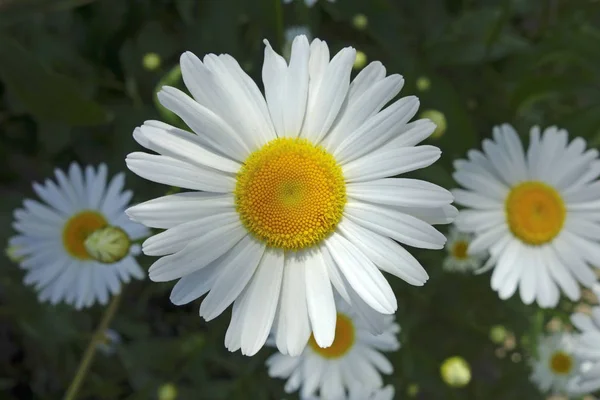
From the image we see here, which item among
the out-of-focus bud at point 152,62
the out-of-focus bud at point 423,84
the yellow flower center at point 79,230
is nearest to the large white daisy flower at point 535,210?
the out-of-focus bud at point 423,84

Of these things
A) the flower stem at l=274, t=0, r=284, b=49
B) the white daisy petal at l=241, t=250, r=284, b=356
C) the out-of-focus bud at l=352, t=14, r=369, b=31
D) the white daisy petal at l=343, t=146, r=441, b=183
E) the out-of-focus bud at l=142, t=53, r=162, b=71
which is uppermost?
the out-of-focus bud at l=352, t=14, r=369, b=31

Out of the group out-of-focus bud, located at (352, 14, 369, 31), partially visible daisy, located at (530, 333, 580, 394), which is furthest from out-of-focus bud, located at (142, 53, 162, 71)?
partially visible daisy, located at (530, 333, 580, 394)

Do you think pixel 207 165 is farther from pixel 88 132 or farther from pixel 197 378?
pixel 88 132

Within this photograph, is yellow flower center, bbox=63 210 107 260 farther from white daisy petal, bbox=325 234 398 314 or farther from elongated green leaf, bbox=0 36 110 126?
white daisy petal, bbox=325 234 398 314

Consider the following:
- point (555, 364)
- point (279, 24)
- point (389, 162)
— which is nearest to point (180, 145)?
point (389, 162)

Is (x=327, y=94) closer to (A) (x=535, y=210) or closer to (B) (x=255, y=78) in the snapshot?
(B) (x=255, y=78)

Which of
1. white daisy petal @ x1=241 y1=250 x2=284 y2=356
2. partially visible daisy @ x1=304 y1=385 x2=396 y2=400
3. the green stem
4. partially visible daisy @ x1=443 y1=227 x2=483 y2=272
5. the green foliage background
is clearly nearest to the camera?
white daisy petal @ x1=241 y1=250 x2=284 y2=356

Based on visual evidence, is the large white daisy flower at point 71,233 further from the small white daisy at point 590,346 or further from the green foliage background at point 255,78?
the small white daisy at point 590,346
